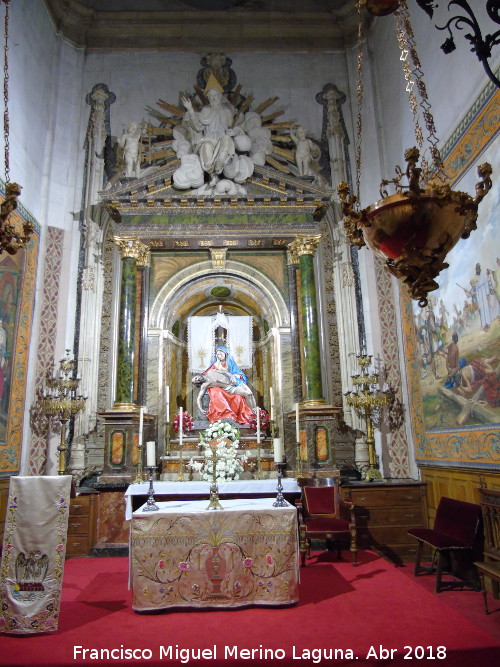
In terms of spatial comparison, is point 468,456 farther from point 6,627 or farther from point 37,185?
point 37,185

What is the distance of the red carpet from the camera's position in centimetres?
347

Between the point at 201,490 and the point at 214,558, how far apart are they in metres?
2.46

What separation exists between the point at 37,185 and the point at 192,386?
14.1ft

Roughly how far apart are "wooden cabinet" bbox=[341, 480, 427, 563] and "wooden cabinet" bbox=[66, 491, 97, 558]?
345 centimetres

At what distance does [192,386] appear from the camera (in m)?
9.37

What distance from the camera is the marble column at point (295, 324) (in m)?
8.37

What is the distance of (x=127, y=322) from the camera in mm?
8281

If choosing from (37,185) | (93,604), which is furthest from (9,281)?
(93,604)

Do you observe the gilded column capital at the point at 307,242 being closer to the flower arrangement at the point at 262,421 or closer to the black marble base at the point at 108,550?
the flower arrangement at the point at 262,421

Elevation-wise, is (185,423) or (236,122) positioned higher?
(236,122)

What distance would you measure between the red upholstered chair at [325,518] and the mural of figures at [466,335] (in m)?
1.65

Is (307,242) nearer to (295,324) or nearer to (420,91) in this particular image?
(295,324)

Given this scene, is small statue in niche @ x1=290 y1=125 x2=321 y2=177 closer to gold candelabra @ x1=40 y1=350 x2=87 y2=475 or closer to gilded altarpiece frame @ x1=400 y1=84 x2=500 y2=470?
gilded altarpiece frame @ x1=400 y1=84 x2=500 y2=470

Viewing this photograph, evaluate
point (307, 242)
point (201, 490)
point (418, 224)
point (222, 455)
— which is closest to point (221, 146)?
point (307, 242)
